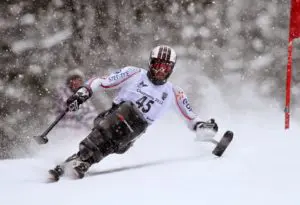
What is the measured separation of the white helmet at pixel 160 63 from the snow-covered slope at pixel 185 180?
0.87 m

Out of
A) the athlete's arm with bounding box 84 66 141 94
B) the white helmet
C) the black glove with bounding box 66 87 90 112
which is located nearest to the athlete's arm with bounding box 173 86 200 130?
the white helmet

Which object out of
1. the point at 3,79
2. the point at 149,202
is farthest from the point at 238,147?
the point at 3,79

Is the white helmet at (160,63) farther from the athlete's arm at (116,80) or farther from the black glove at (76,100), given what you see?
the black glove at (76,100)

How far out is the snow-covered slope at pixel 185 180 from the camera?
2.96 metres

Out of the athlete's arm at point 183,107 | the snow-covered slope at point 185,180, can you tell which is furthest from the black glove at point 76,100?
the athlete's arm at point 183,107

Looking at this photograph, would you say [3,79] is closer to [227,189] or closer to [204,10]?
[204,10]

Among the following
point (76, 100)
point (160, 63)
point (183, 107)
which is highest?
point (160, 63)

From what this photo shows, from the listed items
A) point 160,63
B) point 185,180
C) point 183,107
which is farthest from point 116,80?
point 185,180

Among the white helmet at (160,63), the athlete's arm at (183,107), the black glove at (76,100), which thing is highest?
the white helmet at (160,63)

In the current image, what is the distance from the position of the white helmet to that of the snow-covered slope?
0.87 meters

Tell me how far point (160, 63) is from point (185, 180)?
1.53m

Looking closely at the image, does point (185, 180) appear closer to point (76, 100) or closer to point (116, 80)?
point (76, 100)

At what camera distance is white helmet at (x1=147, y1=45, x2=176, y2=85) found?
462cm

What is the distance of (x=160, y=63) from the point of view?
15.2ft
